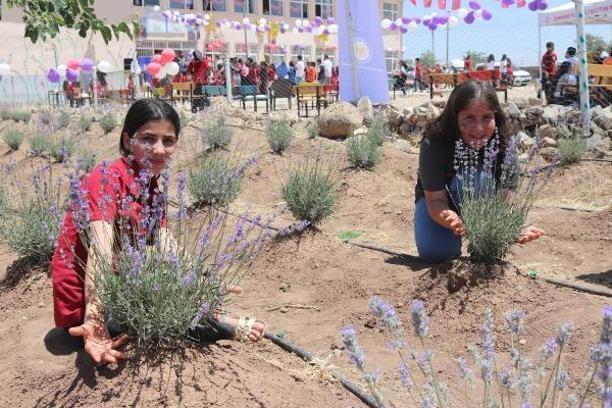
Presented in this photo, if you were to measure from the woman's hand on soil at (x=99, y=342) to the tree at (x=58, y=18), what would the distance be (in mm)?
1149

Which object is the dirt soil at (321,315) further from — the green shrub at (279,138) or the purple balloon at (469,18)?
the purple balloon at (469,18)

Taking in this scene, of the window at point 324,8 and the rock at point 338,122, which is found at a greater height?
the window at point 324,8

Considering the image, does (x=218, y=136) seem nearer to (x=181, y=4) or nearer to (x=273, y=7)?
(x=181, y=4)

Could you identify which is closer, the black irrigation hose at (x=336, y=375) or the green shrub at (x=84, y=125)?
the black irrigation hose at (x=336, y=375)

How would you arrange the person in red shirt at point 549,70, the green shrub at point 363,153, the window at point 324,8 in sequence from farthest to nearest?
the window at point 324,8 → the person in red shirt at point 549,70 → the green shrub at point 363,153

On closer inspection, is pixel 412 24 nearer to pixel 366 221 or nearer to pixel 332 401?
pixel 366 221

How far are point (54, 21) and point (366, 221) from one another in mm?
3967

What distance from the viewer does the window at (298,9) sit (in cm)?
4197

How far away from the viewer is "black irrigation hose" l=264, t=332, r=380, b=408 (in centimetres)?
239

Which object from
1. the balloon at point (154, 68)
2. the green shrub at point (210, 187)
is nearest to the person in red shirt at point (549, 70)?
the balloon at point (154, 68)

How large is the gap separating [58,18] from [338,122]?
7050 millimetres

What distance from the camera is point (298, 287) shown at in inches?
159

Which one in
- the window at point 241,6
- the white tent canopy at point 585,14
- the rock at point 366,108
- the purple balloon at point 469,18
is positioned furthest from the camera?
the window at point 241,6

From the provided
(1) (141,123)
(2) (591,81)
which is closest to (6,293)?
(1) (141,123)
